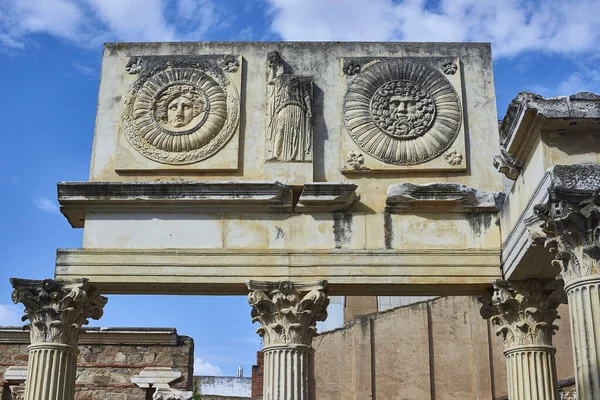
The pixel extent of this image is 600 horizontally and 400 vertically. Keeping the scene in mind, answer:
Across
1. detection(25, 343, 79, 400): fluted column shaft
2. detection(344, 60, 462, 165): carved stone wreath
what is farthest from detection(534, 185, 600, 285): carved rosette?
detection(25, 343, 79, 400): fluted column shaft

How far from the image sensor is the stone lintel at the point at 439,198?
47.8 ft

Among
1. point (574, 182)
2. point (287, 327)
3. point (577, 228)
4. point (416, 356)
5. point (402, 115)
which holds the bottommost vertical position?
point (287, 327)

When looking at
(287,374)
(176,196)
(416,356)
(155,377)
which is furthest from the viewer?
(416,356)

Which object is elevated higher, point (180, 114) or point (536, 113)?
point (180, 114)

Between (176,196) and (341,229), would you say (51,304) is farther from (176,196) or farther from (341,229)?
(341,229)

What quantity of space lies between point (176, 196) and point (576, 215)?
6.27 m

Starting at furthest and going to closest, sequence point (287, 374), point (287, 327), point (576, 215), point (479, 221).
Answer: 1. point (479, 221)
2. point (287, 327)
3. point (287, 374)
4. point (576, 215)

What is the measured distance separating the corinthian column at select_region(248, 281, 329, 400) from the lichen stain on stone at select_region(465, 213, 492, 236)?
2546 mm

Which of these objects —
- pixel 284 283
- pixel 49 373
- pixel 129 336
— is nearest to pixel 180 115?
pixel 284 283

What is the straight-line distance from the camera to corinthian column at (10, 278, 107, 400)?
46.5 feet

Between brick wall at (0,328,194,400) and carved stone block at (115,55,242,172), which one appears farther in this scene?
brick wall at (0,328,194,400)

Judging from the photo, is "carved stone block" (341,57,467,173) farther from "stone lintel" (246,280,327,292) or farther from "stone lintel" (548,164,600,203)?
"stone lintel" (548,164,600,203)

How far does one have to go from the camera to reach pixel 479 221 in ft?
48.3

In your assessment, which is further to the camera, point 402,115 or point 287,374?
point 402,115
